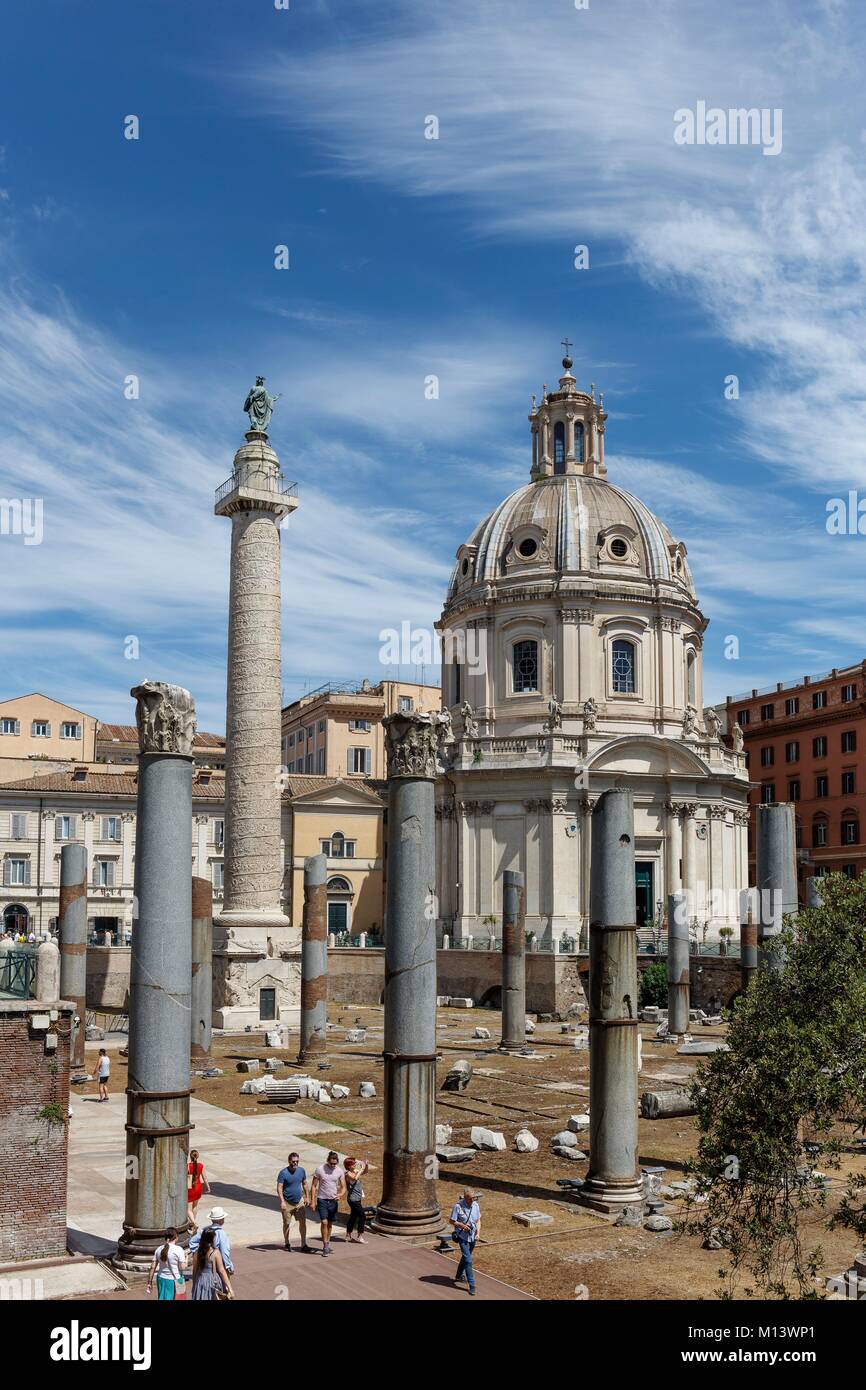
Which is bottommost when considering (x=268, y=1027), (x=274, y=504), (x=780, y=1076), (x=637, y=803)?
(x=268, y=1027)

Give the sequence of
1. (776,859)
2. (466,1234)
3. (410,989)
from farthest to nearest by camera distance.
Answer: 1. (776,859)
2. (410,989)
3. (466,1234)

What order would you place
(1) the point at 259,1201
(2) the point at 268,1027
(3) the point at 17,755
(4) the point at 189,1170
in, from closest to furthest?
1. (4) the point at 189,1170
2. (1) the point at 259,1201
3. (2) the point at 268,1027
4. (3) the point at 17,755

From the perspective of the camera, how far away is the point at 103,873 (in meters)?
68.5

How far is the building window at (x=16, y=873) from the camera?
66.9 m

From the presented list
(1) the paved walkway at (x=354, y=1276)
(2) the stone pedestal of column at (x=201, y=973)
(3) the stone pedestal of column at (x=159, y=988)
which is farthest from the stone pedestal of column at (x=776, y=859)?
(2) the stone pedestal of column at (x=201, y=973)

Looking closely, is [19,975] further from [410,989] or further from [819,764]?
[819,764]

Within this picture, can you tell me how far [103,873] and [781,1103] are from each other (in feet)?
195

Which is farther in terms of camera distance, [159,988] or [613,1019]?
[613,1019]

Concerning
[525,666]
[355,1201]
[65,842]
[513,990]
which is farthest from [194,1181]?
[65,842]

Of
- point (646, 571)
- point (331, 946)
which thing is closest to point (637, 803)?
point (646, 571)

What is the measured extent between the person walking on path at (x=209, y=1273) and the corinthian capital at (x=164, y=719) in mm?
6070

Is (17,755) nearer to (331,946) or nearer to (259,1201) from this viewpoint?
(331,946)

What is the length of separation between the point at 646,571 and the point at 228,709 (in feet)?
84.0

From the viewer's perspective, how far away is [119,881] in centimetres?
6850
